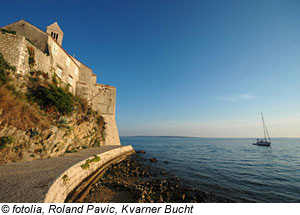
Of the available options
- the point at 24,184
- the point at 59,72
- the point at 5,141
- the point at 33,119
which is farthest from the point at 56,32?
the point at 24,184

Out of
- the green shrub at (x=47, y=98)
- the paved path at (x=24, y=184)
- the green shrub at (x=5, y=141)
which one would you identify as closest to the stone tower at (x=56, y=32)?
the green shrub at (x=47, y=98)

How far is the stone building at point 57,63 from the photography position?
447 inches

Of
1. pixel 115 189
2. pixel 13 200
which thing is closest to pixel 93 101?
pixel 115 189

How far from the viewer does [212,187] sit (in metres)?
10.3

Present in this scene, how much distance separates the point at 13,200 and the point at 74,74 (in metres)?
21.1

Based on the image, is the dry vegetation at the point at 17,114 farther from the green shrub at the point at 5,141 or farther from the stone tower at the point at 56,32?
the stone tower at the point at 56,32

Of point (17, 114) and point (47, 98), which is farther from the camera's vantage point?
point (47, 98)

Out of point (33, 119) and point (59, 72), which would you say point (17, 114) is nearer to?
point (33, 119)

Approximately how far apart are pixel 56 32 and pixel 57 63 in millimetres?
15966

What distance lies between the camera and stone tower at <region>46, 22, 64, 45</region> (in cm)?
2614

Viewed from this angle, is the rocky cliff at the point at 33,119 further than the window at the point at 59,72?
No

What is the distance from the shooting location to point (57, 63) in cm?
1670

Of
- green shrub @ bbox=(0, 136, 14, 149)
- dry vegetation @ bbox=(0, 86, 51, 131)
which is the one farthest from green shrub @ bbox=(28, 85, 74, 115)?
green shrub @ bbox=(0, 136, 14, 149)
